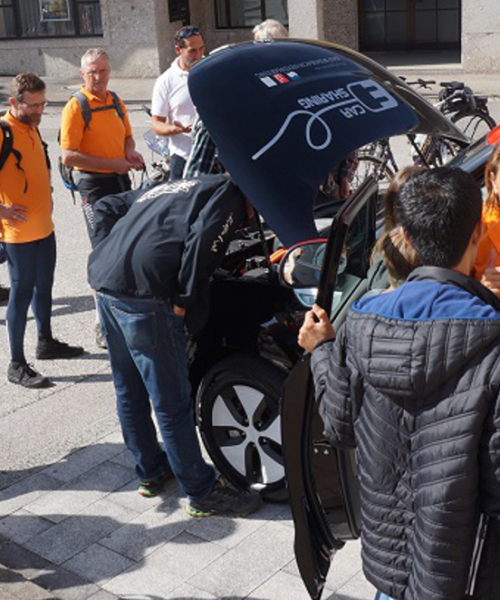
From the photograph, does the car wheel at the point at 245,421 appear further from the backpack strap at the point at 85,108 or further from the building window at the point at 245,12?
the building window at the point at 245,12

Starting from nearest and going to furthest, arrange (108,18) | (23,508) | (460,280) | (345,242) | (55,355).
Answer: (460,280) → (345,242) → (23,508) → (55,355) → (108,18)

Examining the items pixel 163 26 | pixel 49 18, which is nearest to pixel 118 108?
pixel 163 26

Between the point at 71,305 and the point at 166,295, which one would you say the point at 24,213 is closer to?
the point at 71,305

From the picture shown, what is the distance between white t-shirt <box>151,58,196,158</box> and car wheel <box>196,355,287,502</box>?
3.39m

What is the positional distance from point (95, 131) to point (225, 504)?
3080 mm

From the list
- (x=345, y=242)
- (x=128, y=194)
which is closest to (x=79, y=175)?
(x=128, y=194)

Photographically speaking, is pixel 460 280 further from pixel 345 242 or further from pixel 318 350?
pixel 345 242

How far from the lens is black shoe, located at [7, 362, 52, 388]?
6805 millimetres

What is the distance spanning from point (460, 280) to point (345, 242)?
1.04 meters

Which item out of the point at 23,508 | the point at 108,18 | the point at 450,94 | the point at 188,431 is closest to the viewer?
the point at 188,431

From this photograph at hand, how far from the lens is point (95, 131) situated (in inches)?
286

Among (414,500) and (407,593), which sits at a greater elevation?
(414,500)

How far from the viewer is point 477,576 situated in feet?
9.77

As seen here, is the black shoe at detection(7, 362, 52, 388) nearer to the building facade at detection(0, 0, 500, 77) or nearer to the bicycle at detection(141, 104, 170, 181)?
the bicycle at detection(141, 104, 170, 181)
